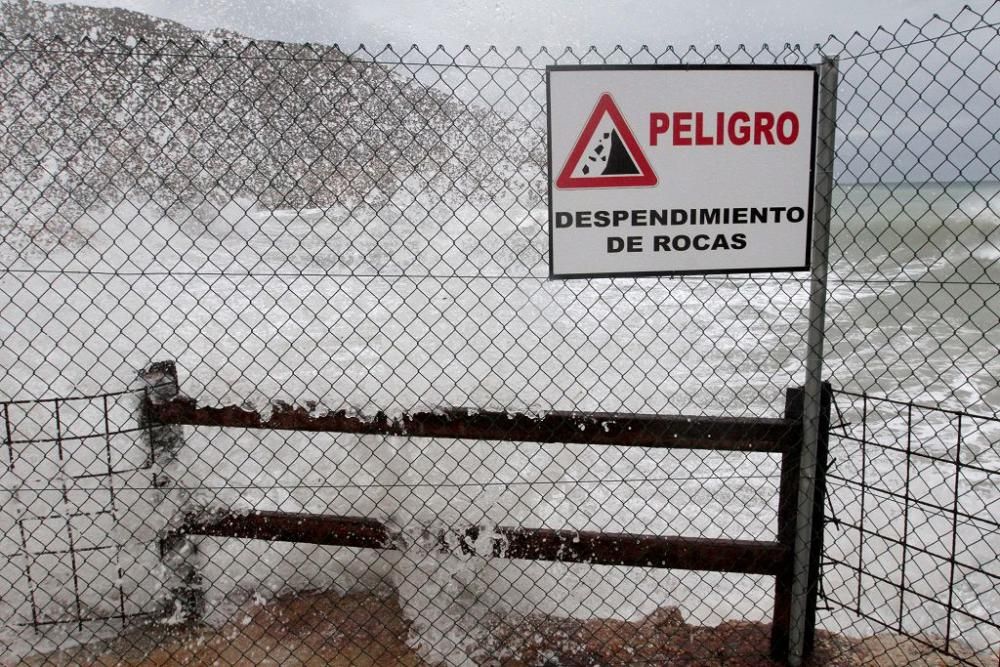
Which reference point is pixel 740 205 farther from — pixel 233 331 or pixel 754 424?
pixel 233 331

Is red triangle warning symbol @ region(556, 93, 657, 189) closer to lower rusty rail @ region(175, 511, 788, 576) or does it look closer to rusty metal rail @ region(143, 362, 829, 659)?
rusty metal rail @ region(143, 362, 829, 659)

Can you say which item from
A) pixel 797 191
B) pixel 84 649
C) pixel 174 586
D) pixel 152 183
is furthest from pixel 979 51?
pixel 152 183

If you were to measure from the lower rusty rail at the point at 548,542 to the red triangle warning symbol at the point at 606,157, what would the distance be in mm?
1505

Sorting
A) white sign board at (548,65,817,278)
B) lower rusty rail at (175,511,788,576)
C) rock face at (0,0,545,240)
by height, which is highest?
rock face at (0,0,545,240)

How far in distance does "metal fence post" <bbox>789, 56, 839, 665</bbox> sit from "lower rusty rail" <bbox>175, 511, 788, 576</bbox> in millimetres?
115

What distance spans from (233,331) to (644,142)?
8.05 meters

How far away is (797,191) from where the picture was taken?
2805 mm

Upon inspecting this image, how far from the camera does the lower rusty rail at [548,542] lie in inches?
121

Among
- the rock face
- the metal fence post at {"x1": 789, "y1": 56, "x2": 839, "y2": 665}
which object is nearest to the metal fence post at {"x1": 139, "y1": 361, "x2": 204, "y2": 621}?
the rock face

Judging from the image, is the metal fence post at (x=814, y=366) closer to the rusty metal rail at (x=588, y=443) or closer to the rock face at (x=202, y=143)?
the rusty metal rail at (x=588, y=443)

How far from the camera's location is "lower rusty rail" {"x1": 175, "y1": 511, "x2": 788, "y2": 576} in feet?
10.1

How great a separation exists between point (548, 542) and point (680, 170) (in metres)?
1.67

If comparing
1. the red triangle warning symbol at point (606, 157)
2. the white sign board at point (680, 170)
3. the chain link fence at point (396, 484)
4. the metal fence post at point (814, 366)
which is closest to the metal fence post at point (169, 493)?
the chain link fence at point (396, 484)

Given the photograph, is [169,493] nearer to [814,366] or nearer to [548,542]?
[548,542]
